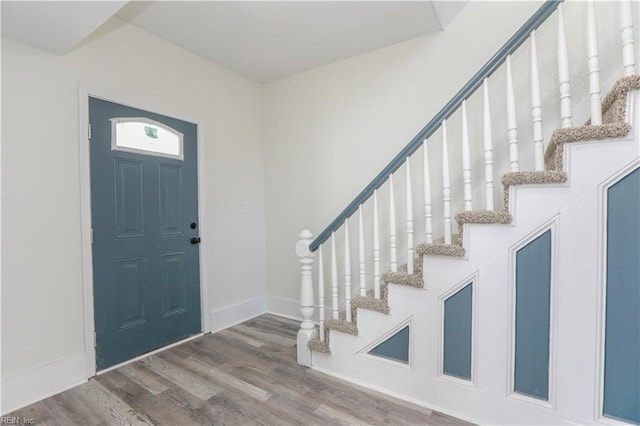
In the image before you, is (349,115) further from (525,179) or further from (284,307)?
(284,307)

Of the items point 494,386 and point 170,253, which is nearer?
point 494,386

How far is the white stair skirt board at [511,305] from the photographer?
1.36 meters

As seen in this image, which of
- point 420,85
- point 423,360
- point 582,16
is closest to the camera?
point 423,360

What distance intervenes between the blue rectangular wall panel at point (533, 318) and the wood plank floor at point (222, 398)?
46 centimetres

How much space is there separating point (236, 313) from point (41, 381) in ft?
5.09

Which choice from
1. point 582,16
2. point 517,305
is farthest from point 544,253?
point 582,16

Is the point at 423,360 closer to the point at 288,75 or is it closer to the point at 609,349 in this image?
the point at 609,349

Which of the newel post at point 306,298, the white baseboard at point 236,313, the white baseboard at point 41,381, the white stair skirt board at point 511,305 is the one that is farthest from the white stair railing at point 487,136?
the white baseboard at point 41,381

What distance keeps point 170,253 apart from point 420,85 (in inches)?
105

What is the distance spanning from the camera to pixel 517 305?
4.97 feet

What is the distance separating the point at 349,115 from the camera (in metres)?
2.85

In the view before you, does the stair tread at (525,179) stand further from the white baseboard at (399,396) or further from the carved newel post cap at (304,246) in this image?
Result: the carved newel post cap at (304,246)

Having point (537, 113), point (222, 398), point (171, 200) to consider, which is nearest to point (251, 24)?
point (171, 200)

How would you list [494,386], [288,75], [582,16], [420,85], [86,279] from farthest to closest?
1. [288,75]
2. [420,85]
3. [86,279]
4. [582,16]
5. [494,386]
